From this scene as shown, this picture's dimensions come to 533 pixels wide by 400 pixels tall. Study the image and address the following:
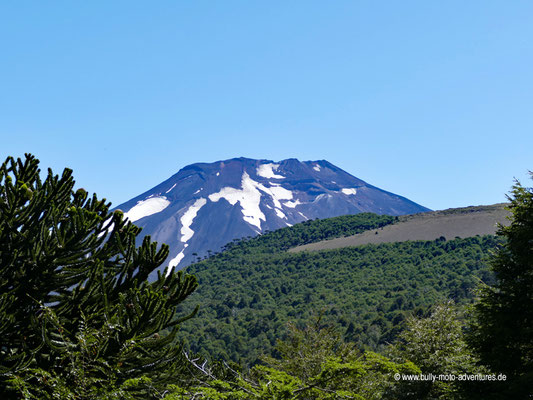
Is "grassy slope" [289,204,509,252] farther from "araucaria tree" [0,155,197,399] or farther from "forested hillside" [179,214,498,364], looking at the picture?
"araucaria tree" [0,155,197,399]

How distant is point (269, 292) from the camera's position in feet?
551

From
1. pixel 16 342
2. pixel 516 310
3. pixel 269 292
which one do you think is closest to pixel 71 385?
pixel 16 342

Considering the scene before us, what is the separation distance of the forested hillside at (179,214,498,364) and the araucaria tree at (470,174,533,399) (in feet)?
247

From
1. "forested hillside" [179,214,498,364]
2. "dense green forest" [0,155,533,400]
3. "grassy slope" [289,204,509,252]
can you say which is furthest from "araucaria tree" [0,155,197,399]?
"grassy slope" [289,204,509,252]

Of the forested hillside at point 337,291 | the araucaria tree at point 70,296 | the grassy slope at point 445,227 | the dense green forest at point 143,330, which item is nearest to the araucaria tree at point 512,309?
the dense green forest at point 143,330

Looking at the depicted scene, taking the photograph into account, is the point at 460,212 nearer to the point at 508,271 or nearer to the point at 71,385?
the point at 508,271

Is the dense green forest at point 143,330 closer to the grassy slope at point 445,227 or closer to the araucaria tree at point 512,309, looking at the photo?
the araucaria tree at point 512,309

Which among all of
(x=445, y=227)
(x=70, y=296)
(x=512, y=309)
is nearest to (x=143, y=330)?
(x=70, y=296)

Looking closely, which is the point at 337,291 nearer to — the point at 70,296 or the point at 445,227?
the point at 445,227

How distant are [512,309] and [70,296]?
1297 centimetres

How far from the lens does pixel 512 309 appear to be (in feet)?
49.4

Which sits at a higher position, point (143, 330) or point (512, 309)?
point (143, 330)

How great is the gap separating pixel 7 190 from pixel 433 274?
145 metres

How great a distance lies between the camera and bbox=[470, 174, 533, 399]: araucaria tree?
14500mm
